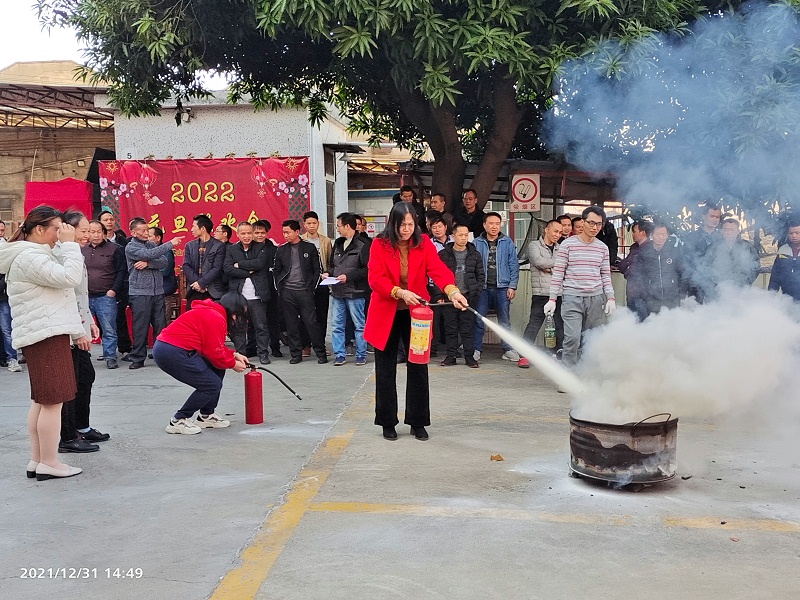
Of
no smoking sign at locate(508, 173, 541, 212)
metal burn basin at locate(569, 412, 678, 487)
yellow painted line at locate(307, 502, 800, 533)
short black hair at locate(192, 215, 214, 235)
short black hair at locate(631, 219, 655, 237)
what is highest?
no smoking sign at locate(508, 173, 541, 212)

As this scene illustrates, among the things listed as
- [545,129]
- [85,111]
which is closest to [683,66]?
[545,129]

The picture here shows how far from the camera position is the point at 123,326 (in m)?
11.2

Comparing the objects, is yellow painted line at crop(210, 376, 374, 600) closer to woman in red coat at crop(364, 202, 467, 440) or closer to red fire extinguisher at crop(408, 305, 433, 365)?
woman in red coat at crop(364, 202, 467, 440)

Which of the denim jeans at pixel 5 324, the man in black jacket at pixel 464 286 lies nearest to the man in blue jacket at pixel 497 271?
the man in black jacket at pixel 464 286

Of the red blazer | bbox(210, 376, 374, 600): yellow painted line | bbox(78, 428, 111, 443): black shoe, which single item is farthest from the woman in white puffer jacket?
the red blazer

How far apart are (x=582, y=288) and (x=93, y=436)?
4.74m

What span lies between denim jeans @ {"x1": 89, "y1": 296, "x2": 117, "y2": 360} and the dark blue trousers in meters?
4.09

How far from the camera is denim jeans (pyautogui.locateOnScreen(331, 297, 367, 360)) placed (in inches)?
397

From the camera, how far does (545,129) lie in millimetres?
11797

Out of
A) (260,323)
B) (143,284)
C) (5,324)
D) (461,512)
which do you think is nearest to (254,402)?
(461,512)

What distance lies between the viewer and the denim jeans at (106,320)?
34.1 ft

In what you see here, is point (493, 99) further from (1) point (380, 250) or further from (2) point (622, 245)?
(1) point (380, 250)

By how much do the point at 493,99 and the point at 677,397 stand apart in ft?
20.0

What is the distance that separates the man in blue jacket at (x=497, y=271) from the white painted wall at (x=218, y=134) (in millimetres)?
7032
